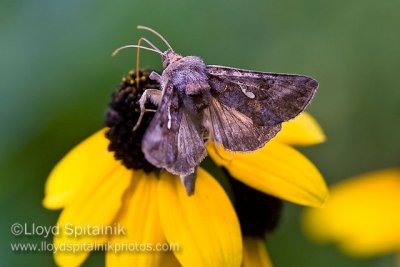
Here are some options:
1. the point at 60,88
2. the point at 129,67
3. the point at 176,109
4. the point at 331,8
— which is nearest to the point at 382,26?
the point at 331,8

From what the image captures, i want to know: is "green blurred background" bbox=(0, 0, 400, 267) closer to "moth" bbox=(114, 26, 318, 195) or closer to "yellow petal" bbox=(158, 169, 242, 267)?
"yellow petal" bbox=(158, 169, 242, 267)

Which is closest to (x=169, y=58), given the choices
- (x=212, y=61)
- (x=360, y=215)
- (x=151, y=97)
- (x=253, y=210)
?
(x=151, y=97)

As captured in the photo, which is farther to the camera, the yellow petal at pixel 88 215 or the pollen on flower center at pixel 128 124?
the pollen on flower center at pixel 128 124

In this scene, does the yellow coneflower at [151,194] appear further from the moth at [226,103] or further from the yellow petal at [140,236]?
the moth at [226,103]

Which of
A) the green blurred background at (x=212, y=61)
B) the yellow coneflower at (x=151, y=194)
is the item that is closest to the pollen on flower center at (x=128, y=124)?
the yellow coneflower at (x=151, y=194)

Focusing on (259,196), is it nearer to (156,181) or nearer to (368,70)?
(156,181)

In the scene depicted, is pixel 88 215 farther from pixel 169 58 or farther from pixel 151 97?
pixel 169 58
